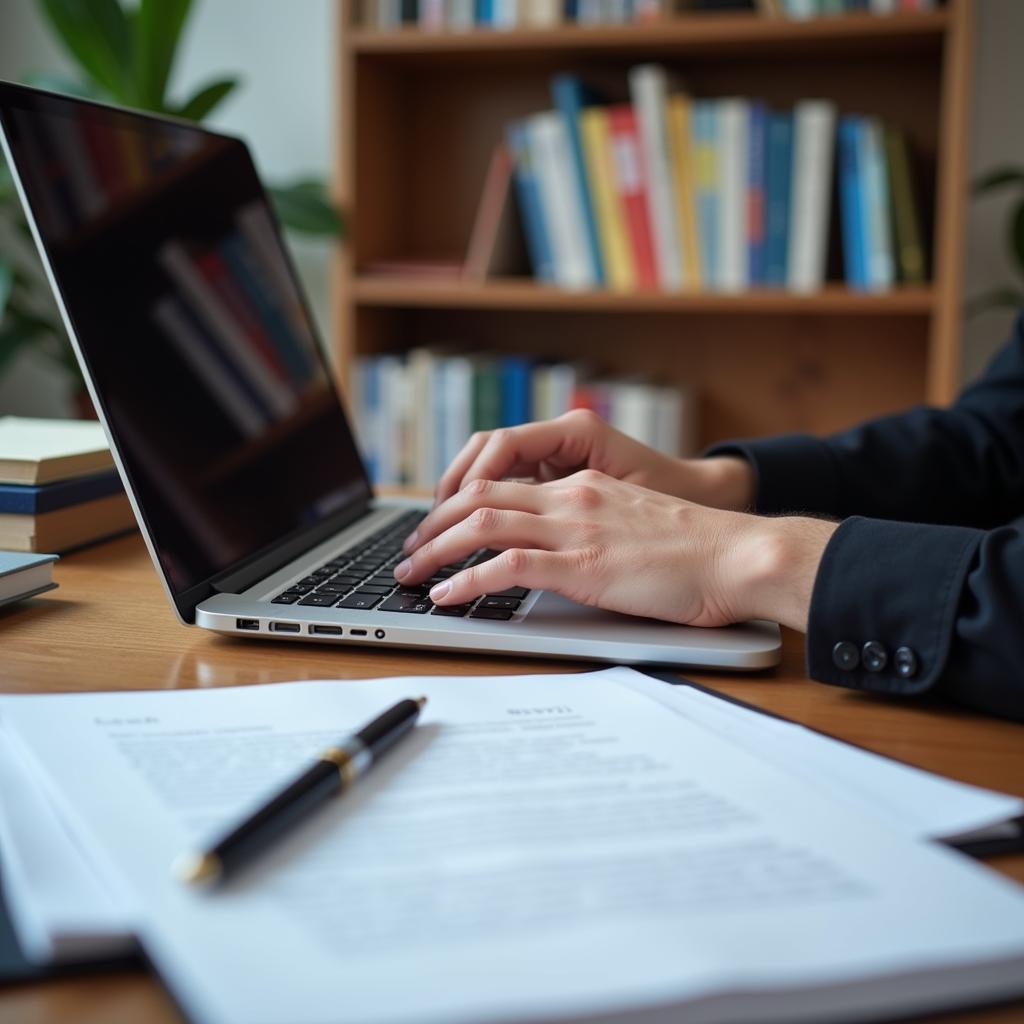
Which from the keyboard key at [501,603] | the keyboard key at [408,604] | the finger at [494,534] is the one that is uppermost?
the finger at [494,534]

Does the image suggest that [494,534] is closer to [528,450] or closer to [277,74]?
[528,450]

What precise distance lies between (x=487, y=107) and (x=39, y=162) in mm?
1702

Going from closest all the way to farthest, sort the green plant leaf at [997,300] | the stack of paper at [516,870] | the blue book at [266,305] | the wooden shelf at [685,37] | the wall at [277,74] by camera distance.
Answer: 1. the stack of paper at [516,870]
2. the blue book at [266,305]
3. the wooden shelf at [685,37]
4. the green plant leaf at [997,300]
5. the wall at [277,74]

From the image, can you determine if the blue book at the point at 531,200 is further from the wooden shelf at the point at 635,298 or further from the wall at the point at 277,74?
the wall at the point at 277,74

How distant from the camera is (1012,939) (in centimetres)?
34

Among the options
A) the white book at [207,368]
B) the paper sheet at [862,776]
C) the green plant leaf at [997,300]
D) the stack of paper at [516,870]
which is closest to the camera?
the stack of paper at [516,870]

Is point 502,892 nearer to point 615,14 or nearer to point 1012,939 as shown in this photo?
point 1012,939

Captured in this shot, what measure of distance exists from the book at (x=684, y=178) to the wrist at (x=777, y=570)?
4.48ft

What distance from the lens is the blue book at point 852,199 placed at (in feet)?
6.12

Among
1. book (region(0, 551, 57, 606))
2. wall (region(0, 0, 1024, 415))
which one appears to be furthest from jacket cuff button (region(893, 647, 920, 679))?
wall (region(0, 0, 1024, 415))

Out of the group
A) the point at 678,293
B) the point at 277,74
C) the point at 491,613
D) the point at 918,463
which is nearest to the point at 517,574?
the point at 491,613

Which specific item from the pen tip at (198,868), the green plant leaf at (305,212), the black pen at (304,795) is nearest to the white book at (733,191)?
the green plant leaf at (305,212)

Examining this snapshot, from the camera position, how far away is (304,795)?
0.41 meters

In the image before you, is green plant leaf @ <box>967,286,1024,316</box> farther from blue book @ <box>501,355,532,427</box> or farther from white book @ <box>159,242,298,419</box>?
white book @ <box>159,242,298,419</box>
